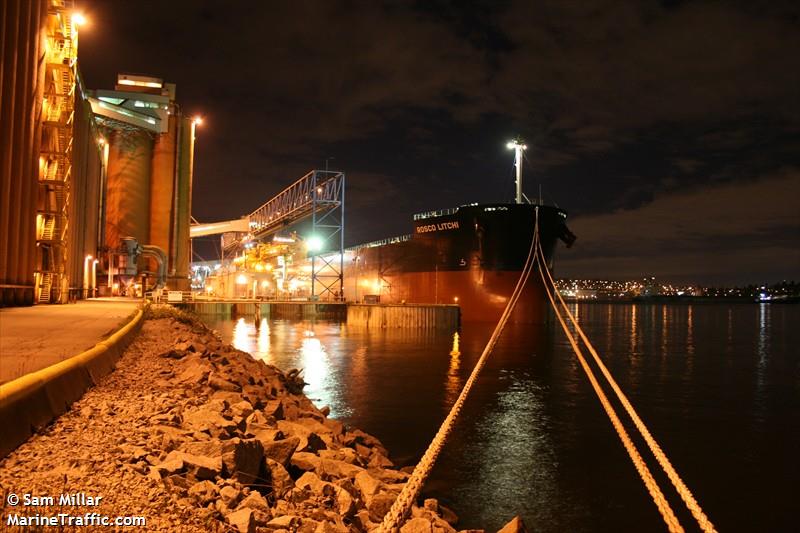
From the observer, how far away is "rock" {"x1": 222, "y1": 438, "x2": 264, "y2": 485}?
4.13 m

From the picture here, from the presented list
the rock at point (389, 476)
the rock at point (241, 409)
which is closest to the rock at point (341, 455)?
the rock at point (389, 476)

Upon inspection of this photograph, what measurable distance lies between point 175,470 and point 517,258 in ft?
102

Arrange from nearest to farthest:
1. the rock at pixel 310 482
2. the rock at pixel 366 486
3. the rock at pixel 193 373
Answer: the rock at pixel 310 482
the rock at pixel 366 486
the rock at pixel 193 373

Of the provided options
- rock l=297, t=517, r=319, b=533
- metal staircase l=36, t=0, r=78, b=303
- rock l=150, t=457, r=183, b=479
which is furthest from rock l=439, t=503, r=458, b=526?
metal staircase l=36, t=0, r=78, b=303

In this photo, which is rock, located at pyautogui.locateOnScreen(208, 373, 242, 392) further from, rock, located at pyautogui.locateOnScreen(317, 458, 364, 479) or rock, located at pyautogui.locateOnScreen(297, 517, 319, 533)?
rock, located at pyautogui.locateOnScreen(297, 517, 319, 533)

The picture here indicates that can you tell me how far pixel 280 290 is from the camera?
55500 millimetres

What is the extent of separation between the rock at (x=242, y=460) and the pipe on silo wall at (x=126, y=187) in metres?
37.9

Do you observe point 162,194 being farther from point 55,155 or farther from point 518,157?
point 518,157

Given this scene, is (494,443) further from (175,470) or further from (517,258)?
(517,258)

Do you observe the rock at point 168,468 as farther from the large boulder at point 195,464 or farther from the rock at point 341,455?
the rock at point 341,455

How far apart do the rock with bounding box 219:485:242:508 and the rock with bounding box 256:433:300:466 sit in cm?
140

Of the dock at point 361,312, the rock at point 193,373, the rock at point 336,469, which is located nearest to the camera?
the rock at point 336,469

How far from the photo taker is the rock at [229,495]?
3504 millimetres

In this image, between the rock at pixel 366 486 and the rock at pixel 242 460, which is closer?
the rock at pixel 242 460
